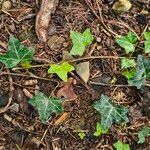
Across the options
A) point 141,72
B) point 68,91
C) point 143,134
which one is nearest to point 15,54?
point 68,91

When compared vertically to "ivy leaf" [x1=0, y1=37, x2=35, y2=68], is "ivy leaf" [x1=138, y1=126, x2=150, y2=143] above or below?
below

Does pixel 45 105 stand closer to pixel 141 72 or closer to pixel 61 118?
pixel 61 118

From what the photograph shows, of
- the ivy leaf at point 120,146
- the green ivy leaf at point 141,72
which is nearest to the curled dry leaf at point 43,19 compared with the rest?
the green ivy leaf at point 141,72

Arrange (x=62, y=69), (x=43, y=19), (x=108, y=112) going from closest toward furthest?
(x=108, y=112) < (x=62, y=69) < (x=43, y=19)

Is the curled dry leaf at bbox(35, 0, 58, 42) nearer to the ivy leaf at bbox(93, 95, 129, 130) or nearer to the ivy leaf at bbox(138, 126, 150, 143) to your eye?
the ivy leaf at bbox(93, 95, 129, 130)

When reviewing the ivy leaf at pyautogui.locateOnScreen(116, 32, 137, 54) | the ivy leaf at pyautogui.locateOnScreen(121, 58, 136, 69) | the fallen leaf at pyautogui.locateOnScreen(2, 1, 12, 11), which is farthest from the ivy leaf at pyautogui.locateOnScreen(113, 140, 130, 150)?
the fallen leaf at pyautogui.locateOnScreen(2, 1, 12, 11)

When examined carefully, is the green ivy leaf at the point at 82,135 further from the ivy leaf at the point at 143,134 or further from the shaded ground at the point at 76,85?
the ivy leaf at the point at 143,134

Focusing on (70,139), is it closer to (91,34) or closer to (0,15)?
(91,34)
